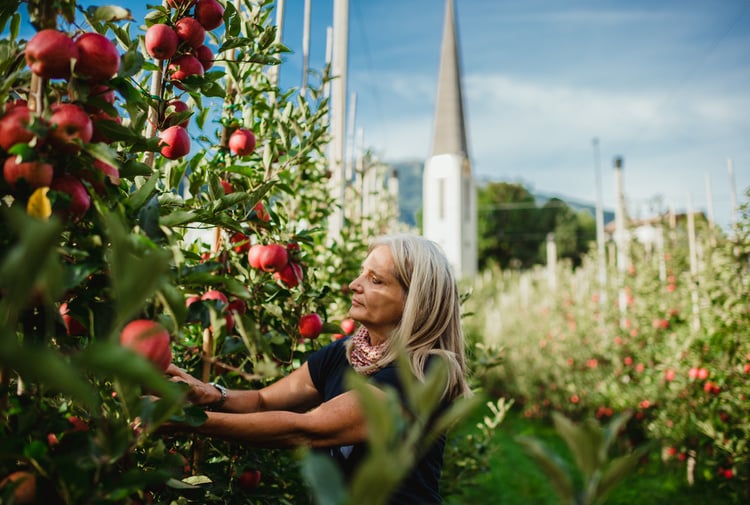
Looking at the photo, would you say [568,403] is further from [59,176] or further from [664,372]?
[59,176]

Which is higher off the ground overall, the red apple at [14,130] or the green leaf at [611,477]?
Result: the red apple at [14,130]

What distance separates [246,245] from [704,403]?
406cm

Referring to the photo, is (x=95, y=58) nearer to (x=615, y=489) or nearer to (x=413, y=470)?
(x=413, y=470)

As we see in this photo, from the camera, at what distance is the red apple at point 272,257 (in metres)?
1.34

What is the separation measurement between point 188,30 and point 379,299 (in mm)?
867

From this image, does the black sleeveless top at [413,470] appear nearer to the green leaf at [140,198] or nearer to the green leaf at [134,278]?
the green leaf at [140,198]

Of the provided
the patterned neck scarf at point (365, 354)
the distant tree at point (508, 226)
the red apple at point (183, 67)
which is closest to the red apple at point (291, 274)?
the patterned neck scarf at point (365, 354)

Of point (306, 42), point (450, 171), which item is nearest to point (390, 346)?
point (306, 42)

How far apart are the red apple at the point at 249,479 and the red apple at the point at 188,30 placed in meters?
0.99

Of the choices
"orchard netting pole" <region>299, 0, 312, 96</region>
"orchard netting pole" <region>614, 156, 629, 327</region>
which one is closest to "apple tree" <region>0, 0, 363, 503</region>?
"orchard netting pole" <region>299, 0, 312, 96</region>

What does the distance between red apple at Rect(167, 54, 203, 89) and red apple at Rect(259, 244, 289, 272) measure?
429mm

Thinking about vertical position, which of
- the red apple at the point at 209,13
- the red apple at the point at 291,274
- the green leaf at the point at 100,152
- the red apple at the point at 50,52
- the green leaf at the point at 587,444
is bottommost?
the green leaf at the point at 587,444

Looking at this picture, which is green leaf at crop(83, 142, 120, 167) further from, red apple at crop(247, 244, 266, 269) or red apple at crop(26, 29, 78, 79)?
red apple at crop(247, 244, 266, 269)

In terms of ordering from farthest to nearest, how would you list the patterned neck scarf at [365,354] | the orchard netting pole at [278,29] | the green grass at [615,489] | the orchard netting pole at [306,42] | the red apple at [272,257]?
the green grass at [615,489] < the orchard netting pole at [306,42] < the orchard netting pole at [278,29] < the patterned neck scarf at [365,354] < the red apple at [272,257]
